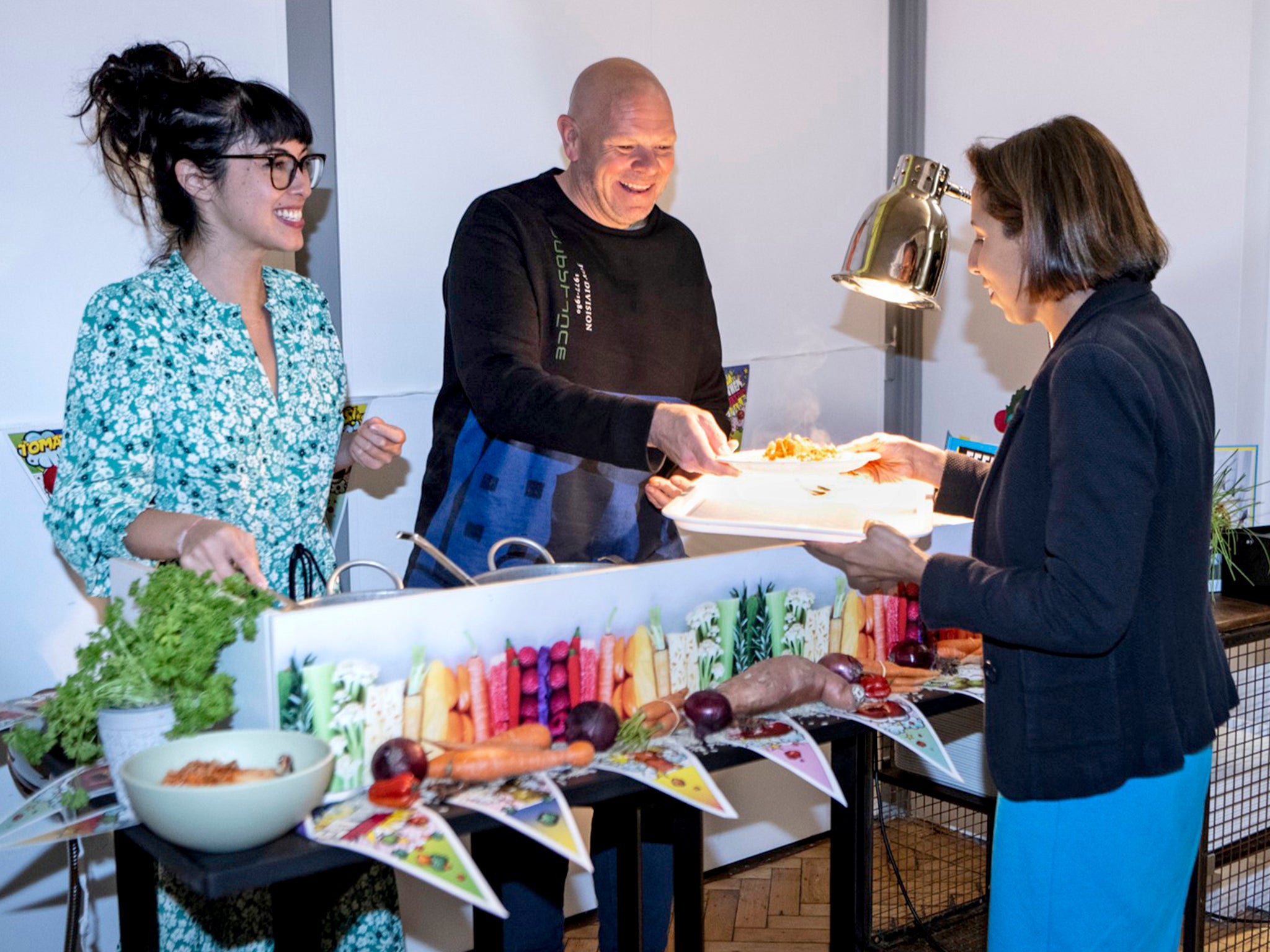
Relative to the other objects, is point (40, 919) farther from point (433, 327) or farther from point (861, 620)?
point (861, 620)

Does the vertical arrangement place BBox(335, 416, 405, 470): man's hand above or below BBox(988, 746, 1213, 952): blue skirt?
above

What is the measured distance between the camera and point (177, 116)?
2223 millimetres

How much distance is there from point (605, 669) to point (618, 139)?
118 centimetres

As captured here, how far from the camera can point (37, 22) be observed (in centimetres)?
256

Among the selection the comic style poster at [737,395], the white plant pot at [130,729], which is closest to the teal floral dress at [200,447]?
the white plant pot at [130,729]

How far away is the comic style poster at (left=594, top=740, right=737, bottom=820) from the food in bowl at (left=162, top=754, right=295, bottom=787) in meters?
0.46

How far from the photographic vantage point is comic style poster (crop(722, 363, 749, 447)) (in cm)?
380

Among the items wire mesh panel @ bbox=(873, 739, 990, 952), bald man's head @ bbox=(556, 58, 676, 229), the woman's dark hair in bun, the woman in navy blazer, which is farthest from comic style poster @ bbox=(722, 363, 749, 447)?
the woman in navy blazer

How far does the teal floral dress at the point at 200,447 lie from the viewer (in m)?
2.07

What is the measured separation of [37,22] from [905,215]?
5.62 feet

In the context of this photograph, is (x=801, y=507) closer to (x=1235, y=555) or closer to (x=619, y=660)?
(x=619, y=660)

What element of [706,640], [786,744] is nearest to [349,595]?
[706,640]

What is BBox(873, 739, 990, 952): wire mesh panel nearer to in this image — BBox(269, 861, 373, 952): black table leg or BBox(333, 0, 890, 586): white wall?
BBox(333, 0, 890, 586): white wall

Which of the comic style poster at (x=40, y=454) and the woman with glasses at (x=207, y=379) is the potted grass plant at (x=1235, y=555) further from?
the comic style poster at (x=40, y=454)
